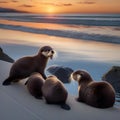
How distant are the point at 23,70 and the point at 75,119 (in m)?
0.98

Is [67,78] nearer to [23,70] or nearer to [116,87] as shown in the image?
[116,87]

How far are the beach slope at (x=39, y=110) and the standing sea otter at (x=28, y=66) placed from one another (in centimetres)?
26

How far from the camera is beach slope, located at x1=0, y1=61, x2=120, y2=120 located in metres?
2.79

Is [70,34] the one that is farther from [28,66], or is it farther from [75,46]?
[28,66]

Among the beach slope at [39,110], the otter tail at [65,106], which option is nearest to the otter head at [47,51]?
the beach slope at [39,110]

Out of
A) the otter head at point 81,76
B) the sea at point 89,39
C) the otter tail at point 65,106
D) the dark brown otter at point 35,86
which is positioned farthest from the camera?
the sea at point 89,39

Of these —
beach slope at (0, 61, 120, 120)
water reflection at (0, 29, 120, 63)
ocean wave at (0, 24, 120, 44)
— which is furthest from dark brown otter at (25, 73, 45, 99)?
ocean wave at (0, 24, 120, 44)

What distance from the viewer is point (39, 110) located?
291cm

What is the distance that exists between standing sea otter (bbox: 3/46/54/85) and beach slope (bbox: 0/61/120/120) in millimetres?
265

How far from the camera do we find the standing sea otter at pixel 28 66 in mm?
3578

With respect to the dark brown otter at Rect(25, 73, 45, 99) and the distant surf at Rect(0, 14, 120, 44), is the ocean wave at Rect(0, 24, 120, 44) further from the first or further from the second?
the dark brown otter at Rect(25, 73, 45, 99)

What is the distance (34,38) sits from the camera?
7.65 meters

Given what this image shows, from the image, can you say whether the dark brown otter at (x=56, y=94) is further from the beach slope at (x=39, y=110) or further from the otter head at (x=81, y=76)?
the otter head at (x=81, y=76)

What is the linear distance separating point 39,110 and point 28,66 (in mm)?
771
